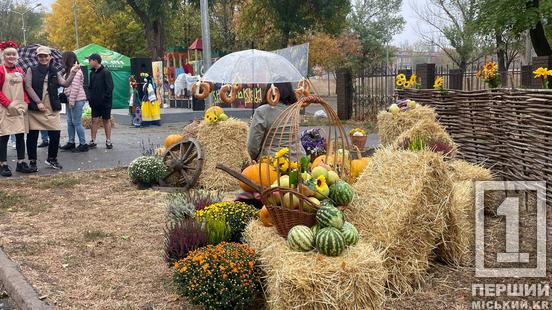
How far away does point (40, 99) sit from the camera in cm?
883

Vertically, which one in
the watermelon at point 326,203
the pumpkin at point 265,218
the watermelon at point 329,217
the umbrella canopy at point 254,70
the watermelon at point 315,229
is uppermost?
the umbrella canopy at point 254,70

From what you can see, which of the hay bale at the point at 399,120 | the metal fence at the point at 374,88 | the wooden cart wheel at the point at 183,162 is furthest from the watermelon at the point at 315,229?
the metal fence at the point at 374,88

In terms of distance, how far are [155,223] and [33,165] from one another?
4131 mm

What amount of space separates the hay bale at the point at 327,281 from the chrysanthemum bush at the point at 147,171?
4807 mm

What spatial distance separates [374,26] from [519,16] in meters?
35.0

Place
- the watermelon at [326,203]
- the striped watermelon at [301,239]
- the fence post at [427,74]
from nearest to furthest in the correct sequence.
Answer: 1. the striped watermelon at [301,239]
2. the watermelon at [326,203]
3. the fence post at [427,74]

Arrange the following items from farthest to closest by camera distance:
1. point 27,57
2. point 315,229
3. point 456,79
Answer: point 456,79, point 27,57, point 315,229

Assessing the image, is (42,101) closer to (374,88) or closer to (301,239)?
(301,239)

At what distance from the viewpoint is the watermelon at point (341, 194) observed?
151 inches

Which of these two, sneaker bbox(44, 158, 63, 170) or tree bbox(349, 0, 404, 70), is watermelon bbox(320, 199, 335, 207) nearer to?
sneaker bbox(44, 158, 63, 170)

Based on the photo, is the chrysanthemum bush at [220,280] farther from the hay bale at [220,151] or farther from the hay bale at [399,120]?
the hay bale at [399,120]

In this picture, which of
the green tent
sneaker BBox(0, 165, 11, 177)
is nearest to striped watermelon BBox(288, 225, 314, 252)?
sneaker BBox(0, 165, 11, 177)

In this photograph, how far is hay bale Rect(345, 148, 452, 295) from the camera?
3.86 meters

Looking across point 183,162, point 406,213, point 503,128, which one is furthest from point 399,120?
point 406,213
